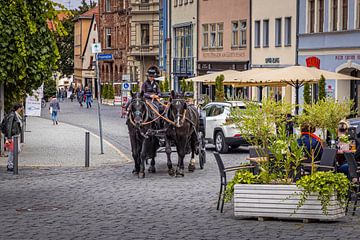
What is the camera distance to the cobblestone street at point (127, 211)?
560 inches

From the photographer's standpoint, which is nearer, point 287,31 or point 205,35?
point 287,31

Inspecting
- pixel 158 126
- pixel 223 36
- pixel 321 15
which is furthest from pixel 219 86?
pixel 158 126

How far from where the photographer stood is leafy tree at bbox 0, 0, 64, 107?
24891mm

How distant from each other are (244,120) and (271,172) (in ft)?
3.02

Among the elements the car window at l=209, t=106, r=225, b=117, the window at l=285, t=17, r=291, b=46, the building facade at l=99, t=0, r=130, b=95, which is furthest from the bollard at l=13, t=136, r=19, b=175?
the building facade at l=99, t=0, r=130, b=95

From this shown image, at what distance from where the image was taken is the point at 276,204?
1520cm

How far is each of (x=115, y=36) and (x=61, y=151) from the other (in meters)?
77.2

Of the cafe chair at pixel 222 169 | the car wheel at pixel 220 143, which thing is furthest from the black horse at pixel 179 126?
the car wheel at pixel 220 143

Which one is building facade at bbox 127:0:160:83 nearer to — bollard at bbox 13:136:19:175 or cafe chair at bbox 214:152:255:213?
bollard at bbox 13:136:19:175

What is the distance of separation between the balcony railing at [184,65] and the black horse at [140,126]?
169 feet

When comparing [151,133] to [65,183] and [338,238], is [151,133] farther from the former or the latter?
[338,238]

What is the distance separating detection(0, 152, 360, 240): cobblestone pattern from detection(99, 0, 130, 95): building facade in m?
79.5

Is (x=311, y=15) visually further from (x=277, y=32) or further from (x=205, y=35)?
(x=205, y=35)

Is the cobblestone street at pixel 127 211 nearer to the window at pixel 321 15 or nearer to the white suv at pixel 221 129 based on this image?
the white suv at pixel 221 129
